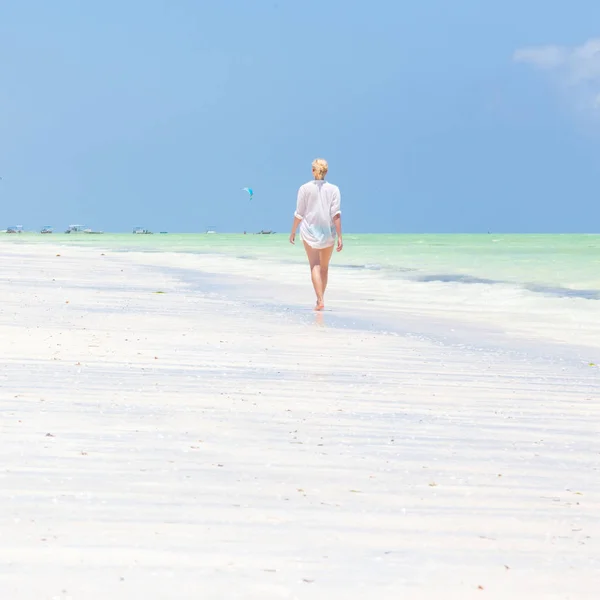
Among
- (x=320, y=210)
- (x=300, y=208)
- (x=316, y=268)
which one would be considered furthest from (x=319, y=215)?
(x=316, y=268)

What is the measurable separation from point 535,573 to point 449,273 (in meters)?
30.0

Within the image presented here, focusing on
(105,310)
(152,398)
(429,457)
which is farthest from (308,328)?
(429,457)

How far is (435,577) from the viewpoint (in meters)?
3.45

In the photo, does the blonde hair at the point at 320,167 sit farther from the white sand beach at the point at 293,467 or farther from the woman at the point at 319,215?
the white sand beach at the point at 293,467

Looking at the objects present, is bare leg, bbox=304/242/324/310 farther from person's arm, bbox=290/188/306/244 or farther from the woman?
person's arm, bbox=290/188/306/244

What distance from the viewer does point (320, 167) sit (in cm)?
1429

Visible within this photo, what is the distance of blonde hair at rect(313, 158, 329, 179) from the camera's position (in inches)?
563

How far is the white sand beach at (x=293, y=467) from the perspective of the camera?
345 centimetres

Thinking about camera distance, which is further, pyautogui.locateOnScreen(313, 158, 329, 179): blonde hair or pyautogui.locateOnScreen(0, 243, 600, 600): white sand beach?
pyautogui.locateOnScreen(313, 158, 329, 179): blonde hair

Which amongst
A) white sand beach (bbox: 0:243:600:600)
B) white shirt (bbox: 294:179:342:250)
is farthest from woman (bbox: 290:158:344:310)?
white sand beach (bbox: 0:243:600:600)

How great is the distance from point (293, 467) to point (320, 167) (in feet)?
31.6

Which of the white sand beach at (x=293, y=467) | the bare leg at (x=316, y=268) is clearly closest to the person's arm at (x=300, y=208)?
the bare leg at (x=316, y=268)

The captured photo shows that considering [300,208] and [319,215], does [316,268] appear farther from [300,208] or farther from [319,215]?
[300,208]

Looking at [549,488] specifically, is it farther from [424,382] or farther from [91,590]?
[424,382]
